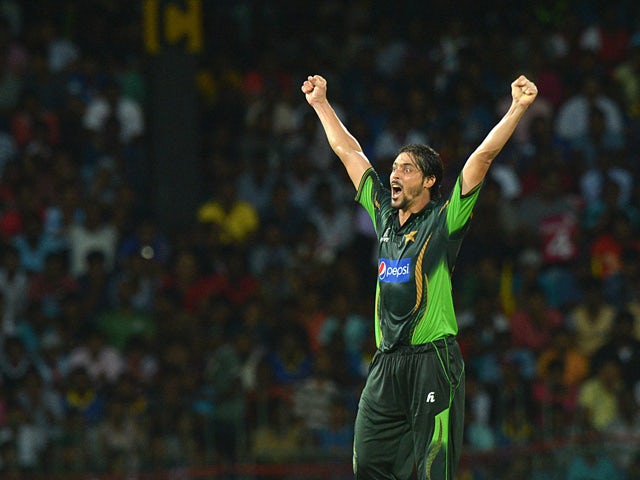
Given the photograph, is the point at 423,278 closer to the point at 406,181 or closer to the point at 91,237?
the point at 406,181

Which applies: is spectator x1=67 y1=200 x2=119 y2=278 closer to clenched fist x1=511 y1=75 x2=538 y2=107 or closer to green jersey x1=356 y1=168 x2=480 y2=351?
green jersey x1=356 y1=168 x2=480 y2=351

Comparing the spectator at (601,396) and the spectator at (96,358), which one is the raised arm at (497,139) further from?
the spectator at (96,358)

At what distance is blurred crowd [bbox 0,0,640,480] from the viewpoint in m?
12.6

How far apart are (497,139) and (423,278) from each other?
33.9 inches

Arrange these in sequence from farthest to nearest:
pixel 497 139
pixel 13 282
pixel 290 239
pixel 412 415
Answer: pixel 290 239 → pixel 13 282 → pixel 412 415 → pixel 497 139

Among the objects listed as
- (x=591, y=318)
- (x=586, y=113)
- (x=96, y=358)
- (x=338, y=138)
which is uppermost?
(x=586, y=113)

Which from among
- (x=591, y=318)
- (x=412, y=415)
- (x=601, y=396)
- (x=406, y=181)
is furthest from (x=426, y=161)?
(x=591, y=318)

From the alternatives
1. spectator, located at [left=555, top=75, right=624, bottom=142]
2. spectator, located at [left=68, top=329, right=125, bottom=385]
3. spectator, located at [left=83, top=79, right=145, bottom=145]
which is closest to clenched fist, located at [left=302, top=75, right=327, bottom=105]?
spectator, located at [left=68, top=329, right=125, bottom=385]

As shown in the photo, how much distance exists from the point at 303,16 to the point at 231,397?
6875mm

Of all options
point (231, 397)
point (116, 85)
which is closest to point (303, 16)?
point (116, 85)

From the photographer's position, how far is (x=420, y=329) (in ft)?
25.9

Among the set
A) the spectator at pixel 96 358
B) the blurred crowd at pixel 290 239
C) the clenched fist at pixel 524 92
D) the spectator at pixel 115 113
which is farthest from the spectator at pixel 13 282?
the clenched fist at pixel 524 92

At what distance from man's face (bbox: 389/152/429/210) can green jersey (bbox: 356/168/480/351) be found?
15 cm

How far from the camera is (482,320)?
13586mm
